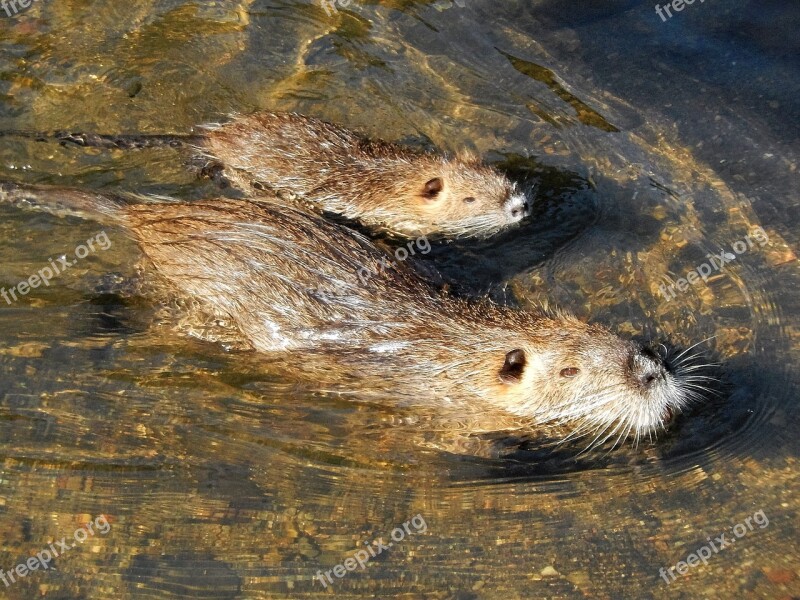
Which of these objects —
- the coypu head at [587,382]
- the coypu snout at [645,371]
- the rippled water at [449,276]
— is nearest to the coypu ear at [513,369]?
the coypu head at [587,382]

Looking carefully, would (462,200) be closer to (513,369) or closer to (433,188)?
(433,188)

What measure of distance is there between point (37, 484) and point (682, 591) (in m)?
2.99

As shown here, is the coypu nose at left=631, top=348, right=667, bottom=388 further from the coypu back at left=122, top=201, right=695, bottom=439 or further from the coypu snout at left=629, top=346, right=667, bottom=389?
the coypu back at left=122, top=201, right=695, bottom=439

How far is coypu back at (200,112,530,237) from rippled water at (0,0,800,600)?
237 mm

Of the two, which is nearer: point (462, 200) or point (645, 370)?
point (645, 370)

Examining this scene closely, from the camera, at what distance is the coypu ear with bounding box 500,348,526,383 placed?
445cm

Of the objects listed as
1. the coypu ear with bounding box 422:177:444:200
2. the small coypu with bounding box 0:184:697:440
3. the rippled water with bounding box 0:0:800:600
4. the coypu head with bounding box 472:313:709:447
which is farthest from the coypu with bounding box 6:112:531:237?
the coypu head with bounding box 472:313:709:447

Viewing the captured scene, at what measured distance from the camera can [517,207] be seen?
568cm

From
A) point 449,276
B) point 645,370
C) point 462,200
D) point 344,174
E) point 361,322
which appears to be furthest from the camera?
point 344,174

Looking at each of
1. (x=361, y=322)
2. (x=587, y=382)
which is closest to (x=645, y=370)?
(x=587, y=382)

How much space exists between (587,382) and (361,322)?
3.80ft

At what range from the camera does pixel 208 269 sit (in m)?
4.62

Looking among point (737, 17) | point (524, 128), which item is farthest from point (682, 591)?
point (737, 17)

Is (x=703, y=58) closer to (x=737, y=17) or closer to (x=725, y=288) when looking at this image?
(x=737, y=17)
